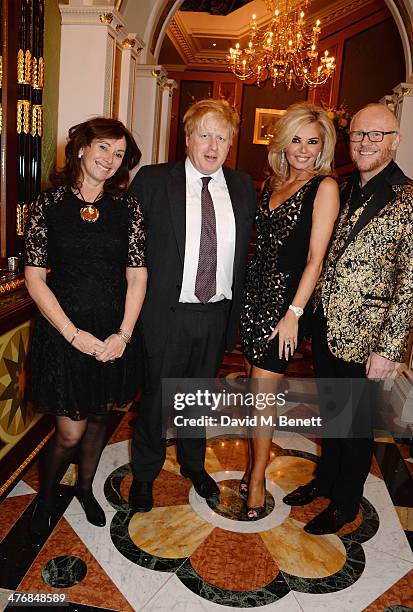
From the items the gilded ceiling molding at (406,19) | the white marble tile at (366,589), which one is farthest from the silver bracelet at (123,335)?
the gilded ceiling molding at (406,19)

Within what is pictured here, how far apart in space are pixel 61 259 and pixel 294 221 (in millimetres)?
946

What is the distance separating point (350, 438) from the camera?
227 centimetres

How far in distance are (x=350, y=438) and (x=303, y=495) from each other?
0.53 meters

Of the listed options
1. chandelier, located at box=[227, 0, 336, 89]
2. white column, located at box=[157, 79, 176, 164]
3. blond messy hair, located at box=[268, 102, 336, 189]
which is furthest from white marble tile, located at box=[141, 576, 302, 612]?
chandelier, located at box=[227, 0, 336, 89]

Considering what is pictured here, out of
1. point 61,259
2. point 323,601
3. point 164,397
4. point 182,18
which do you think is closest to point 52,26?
point 61,259

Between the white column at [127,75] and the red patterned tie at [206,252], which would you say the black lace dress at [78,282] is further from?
the white column at [127,75]

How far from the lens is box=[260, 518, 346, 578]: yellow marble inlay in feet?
7.07

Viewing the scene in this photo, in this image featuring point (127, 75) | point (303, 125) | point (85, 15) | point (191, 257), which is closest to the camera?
point (303, 125)

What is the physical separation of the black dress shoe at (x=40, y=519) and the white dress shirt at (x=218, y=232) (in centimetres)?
103

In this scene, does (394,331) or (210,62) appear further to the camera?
(210,62)

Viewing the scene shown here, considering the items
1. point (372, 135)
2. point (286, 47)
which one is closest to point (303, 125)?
point (372, 135)

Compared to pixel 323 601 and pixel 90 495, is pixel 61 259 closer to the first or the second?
pixel 90 495

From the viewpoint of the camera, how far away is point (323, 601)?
6.51ft

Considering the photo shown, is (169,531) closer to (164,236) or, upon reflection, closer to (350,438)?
(350,438)
